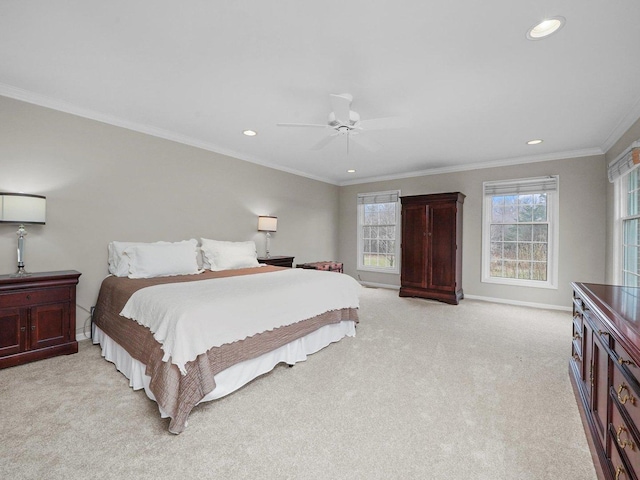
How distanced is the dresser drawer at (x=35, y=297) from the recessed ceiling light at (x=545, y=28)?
14.1 feet

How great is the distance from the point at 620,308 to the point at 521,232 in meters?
3.92

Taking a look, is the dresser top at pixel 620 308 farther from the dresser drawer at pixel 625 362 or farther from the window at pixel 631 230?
the window at pixel 631 230

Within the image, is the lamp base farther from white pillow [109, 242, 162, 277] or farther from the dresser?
white pillow [109, 242, 162, 277]

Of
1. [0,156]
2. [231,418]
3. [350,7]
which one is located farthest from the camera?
[0,156]

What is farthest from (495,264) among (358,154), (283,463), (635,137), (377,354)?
(283,463)

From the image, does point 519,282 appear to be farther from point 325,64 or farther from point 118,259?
point 118,259

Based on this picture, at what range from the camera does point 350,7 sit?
170 centimetres

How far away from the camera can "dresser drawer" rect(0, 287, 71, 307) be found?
2.45m

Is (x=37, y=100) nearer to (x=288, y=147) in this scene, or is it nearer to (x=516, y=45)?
(x=288, y=147)

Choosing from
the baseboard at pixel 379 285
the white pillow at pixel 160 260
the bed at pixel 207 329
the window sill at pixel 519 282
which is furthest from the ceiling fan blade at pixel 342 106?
the baseboard at pixel 379 285

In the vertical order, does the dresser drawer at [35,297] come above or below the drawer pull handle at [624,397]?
above

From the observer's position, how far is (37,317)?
2.60 metres

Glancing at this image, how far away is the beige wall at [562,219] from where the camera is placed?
4.27m

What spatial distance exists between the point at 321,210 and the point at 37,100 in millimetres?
4697
